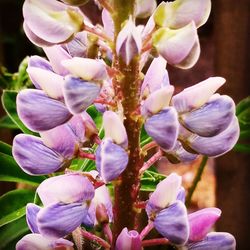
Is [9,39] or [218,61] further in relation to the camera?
[9,39]

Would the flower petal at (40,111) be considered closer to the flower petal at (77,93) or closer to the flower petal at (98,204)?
the flower petal at (77,93)

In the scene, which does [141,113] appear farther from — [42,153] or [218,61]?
[218,61]

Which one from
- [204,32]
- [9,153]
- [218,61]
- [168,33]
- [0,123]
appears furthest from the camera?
[204,32]

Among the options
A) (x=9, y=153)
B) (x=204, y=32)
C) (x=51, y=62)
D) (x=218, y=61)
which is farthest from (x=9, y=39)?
(x=51, y=62)

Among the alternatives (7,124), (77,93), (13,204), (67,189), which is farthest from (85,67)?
(7,124)

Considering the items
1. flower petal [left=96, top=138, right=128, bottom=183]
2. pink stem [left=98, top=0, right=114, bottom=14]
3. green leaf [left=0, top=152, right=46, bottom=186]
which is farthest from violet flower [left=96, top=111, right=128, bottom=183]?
green leaf [left=0, top=152, right=46, bottom=186]

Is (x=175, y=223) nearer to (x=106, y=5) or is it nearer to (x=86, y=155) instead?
(x=86, y=155)

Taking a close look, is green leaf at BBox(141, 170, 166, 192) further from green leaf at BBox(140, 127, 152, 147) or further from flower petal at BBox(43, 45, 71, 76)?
flower petal at BBox(43, 45, 71, 76)

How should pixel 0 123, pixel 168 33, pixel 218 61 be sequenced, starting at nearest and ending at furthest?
pixel 168 33 → pixel 0 123 → pixel 218 61
